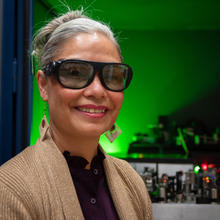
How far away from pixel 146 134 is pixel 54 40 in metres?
4.40

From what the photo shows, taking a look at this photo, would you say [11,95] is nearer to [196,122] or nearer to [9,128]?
[9,128]

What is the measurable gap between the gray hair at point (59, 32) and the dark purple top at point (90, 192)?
11.4 inches

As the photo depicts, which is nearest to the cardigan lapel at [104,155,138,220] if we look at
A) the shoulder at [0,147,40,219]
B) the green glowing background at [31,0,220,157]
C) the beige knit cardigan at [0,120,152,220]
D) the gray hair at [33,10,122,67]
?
the beige knit cardigan at [0,120,152,220]

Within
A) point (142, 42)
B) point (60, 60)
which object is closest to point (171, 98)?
point (142, 42)

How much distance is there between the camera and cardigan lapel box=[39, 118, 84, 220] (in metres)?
0.86

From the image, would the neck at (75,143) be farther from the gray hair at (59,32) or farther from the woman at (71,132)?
the gray hair at (59,32)

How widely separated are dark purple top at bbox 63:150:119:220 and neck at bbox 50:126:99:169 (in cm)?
1

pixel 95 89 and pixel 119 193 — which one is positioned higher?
pixel 95 89

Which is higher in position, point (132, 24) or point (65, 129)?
point (132, 24)

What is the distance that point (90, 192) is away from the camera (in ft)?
3.15

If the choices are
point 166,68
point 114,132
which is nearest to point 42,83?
point 114,132

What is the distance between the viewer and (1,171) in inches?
33.6

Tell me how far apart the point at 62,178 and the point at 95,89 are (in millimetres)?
247

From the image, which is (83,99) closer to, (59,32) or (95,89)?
(95,89)
